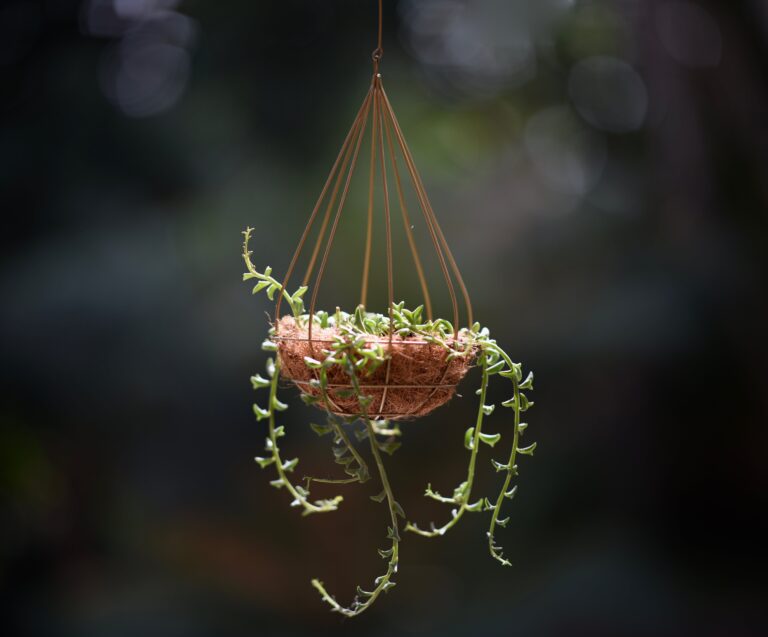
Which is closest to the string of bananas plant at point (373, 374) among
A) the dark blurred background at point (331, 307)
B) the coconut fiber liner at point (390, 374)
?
the coconut fiber liner at point (390, 374)

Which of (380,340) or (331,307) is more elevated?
(380,340)

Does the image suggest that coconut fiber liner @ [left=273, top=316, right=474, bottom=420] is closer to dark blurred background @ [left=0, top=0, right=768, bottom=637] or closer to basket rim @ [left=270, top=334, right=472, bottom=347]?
basket rim @ [left=270, top=334, right=472, bottom=347]

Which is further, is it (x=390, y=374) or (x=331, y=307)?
(x=331, y=307)

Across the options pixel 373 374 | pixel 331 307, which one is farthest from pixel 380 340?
pixel 331 307

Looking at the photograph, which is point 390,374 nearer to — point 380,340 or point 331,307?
point 380,340

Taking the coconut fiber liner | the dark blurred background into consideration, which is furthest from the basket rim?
the dark blurred background
